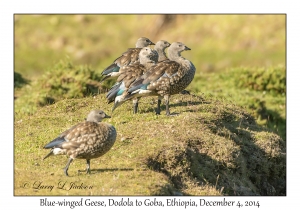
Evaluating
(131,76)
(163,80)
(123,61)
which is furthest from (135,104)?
(123,61)

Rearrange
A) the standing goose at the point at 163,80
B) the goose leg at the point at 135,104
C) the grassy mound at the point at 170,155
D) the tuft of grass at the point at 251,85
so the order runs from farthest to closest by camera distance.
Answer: the tuft of grass at the point at 251,85, the goose leg at the point at 135,104, the standing goose at the point at 163,80, the grassy mound at the point at 170,155

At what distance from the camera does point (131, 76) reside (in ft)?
45.5

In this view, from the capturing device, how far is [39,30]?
1442 inches

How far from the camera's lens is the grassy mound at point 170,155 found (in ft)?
34.2

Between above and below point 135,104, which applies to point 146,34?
above

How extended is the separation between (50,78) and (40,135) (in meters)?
6.88

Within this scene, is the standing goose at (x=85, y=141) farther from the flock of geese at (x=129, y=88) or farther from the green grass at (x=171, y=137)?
the green grass at (x=171, y=137)

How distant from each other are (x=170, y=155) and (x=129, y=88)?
245cm

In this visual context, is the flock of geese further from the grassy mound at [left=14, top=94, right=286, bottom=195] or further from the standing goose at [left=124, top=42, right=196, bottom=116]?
the grassy mound at [left=14, top=94, right=286, bottom=195]

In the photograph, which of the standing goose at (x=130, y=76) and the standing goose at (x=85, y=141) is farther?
the standing goose at (x=130, y=76)

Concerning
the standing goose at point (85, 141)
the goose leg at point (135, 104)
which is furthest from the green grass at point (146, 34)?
the standing goose at point (85, 141)

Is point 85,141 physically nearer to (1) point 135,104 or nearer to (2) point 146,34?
(1) point 135,104

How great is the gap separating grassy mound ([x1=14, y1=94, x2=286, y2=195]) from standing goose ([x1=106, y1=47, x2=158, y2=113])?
37cm

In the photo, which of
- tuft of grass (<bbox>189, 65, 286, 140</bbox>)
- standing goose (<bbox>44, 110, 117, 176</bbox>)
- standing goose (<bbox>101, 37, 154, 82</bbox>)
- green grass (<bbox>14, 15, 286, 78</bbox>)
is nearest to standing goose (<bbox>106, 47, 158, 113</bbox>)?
standing goose (<bbox>101, 37, 154, 82</bbox>)
